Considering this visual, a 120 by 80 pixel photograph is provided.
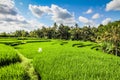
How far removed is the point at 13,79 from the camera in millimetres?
8227

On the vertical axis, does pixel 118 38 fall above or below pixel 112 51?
above

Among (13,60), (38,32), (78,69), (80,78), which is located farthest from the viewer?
(38,32)

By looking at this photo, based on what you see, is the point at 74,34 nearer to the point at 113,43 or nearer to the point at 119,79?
the point at 113,43

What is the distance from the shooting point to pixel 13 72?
9016 millimetres

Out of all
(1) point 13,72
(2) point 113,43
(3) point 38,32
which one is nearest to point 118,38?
(2) point 113,43

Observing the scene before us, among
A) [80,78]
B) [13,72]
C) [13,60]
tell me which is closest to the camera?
[13,72]

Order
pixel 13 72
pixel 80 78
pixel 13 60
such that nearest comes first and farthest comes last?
pixel 13 72 < pixel 80 78 < pixel 13 60

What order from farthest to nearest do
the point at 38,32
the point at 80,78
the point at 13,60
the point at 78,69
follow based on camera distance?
the point at 38,32 → the point at 13,60 → the point at 78,69 → the point at 80,78

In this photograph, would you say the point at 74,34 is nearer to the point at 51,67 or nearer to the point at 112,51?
the point at 112,51

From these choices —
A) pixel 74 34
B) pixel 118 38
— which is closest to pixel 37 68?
pixel 118 38

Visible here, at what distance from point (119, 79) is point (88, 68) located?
6.74 ft

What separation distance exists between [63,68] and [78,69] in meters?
0.84

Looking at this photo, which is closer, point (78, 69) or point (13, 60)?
point (78, 69)

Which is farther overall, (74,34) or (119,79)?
(74,34)
